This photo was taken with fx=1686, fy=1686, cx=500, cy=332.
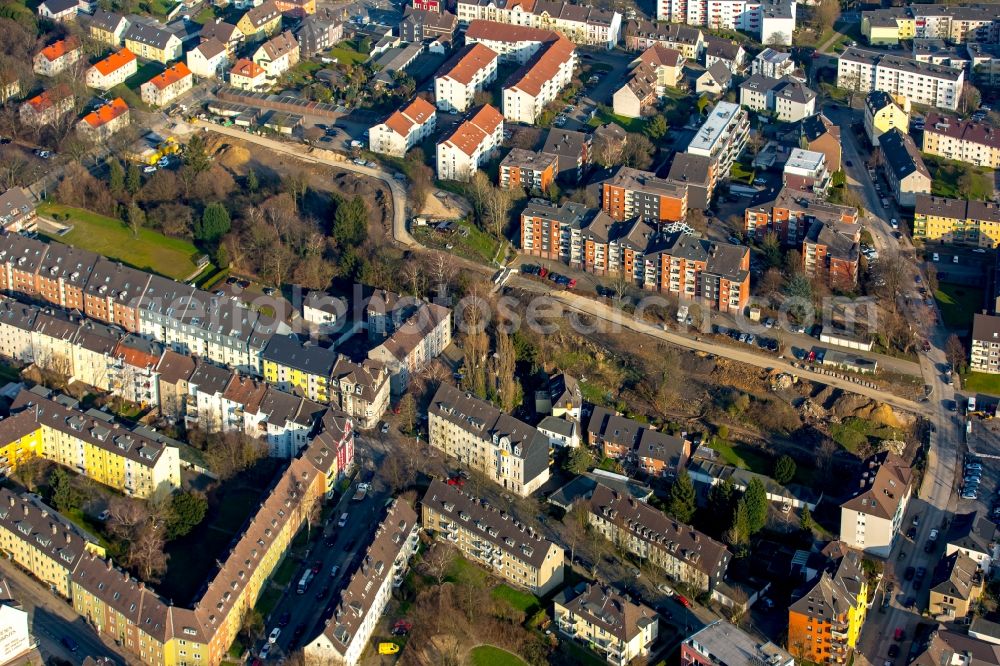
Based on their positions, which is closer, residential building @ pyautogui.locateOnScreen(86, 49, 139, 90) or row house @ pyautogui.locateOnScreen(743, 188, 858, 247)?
row house @ pyautogui.locateOnScreen(743, 188, 858, 247)

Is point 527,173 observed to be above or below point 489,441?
above

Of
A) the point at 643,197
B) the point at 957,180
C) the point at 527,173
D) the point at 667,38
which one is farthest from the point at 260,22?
the point at 957,180

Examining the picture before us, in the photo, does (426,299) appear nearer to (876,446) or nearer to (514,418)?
(514,418)

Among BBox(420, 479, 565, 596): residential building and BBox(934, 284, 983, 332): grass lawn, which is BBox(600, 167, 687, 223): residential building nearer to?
→ BBox(934, 284, 983, 332): grass lawn

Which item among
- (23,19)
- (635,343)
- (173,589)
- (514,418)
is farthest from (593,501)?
(23,19)

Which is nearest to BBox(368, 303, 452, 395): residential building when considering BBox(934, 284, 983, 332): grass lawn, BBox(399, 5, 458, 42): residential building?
BBox(934, 284, 983, 332): grass lawn

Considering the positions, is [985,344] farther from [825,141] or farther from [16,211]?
[16,211]

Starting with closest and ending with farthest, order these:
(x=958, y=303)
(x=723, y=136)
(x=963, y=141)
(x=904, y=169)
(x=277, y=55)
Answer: (x=958, y=303) → (x=904, y=169) → (x=723, y=136) → (x=963, y=141) → (x=277, y=55)
